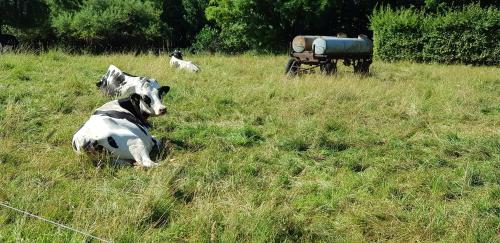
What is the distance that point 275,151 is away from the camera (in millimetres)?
5918

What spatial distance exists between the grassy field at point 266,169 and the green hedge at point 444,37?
11404mm

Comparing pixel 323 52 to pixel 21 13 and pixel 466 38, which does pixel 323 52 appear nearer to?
pixel 466 38

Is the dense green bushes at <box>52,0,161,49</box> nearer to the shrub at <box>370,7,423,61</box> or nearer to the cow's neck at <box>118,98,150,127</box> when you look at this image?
the shrub at <box>370,7,423,61</box>

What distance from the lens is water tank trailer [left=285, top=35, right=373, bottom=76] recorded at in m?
13.1

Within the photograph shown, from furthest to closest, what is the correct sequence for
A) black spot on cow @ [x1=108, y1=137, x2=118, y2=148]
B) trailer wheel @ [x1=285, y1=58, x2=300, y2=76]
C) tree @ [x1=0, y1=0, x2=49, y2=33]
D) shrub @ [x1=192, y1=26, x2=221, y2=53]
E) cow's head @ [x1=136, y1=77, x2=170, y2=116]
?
shrub @ [x1=192, y1=26, x2=221, y2=53] → tree @ [x1=0, y1=0, x2=49, y2=33] → trailer wheel @ [x1=285, y1=58, x2=300, y2=76] → cow's head @ [x1=136, y1=77, x2=170, y2=116] → black spot on cow @ [x1=108, y1=137, x2=118, y2=148]

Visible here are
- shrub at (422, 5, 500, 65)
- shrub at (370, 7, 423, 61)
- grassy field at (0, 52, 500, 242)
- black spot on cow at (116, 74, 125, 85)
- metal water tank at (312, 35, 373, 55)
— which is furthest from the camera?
shrub at (370, 7, 423, 61)

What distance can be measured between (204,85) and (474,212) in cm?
733

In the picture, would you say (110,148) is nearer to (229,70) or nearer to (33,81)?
(33,81)

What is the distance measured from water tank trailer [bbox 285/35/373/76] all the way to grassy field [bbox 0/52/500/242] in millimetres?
3154

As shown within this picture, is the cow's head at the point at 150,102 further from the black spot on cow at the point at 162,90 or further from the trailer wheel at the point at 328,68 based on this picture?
the trailer wheel at the point at 328,68

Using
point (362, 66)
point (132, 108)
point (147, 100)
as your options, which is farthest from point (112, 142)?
point (362, 66)

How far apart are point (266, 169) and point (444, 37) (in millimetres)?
18014

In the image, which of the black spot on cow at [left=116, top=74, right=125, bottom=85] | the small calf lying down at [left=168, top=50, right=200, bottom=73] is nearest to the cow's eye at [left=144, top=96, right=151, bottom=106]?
the black spot on cow at [left=116, top=74, right=125, bottom=85]

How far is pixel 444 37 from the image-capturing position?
827 inches
